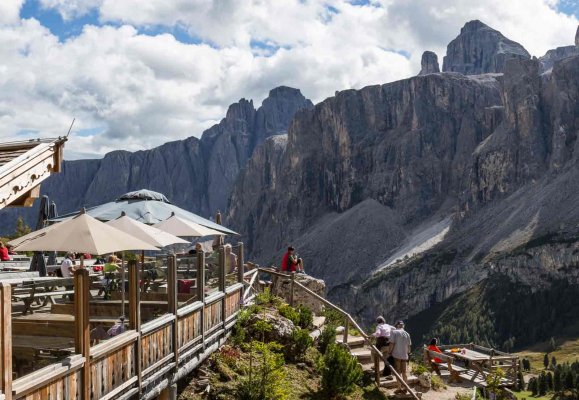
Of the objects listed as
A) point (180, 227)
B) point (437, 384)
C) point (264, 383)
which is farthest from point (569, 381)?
point (264, 383)

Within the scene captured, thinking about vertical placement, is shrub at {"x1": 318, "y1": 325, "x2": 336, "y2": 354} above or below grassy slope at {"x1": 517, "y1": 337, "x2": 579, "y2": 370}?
above

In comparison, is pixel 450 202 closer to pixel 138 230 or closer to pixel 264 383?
pixel 264 383

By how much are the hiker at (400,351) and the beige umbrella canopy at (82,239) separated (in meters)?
9.75

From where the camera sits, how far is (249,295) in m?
20.2

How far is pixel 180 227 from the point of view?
18.3 m

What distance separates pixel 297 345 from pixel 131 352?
27.4ft

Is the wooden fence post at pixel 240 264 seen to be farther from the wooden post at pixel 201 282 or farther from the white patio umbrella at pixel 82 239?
the white patio umbrella at pixel 82 239

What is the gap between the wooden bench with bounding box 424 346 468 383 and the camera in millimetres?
23234

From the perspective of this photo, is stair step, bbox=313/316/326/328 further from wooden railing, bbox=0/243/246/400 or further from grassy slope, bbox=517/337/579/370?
grassy slope, bbox=517/337/579/370

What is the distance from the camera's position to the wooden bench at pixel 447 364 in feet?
76.2

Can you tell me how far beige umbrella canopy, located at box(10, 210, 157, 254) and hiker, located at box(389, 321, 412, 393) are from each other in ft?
32.0

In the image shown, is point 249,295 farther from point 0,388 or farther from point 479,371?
point 0,388

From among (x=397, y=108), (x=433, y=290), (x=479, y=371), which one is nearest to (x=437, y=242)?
(x=433, y=290)

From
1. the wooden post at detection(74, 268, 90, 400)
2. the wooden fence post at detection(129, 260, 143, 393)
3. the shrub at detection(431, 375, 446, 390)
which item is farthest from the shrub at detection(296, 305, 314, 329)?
the wooden post at detection(74, 268, 90, 400)
